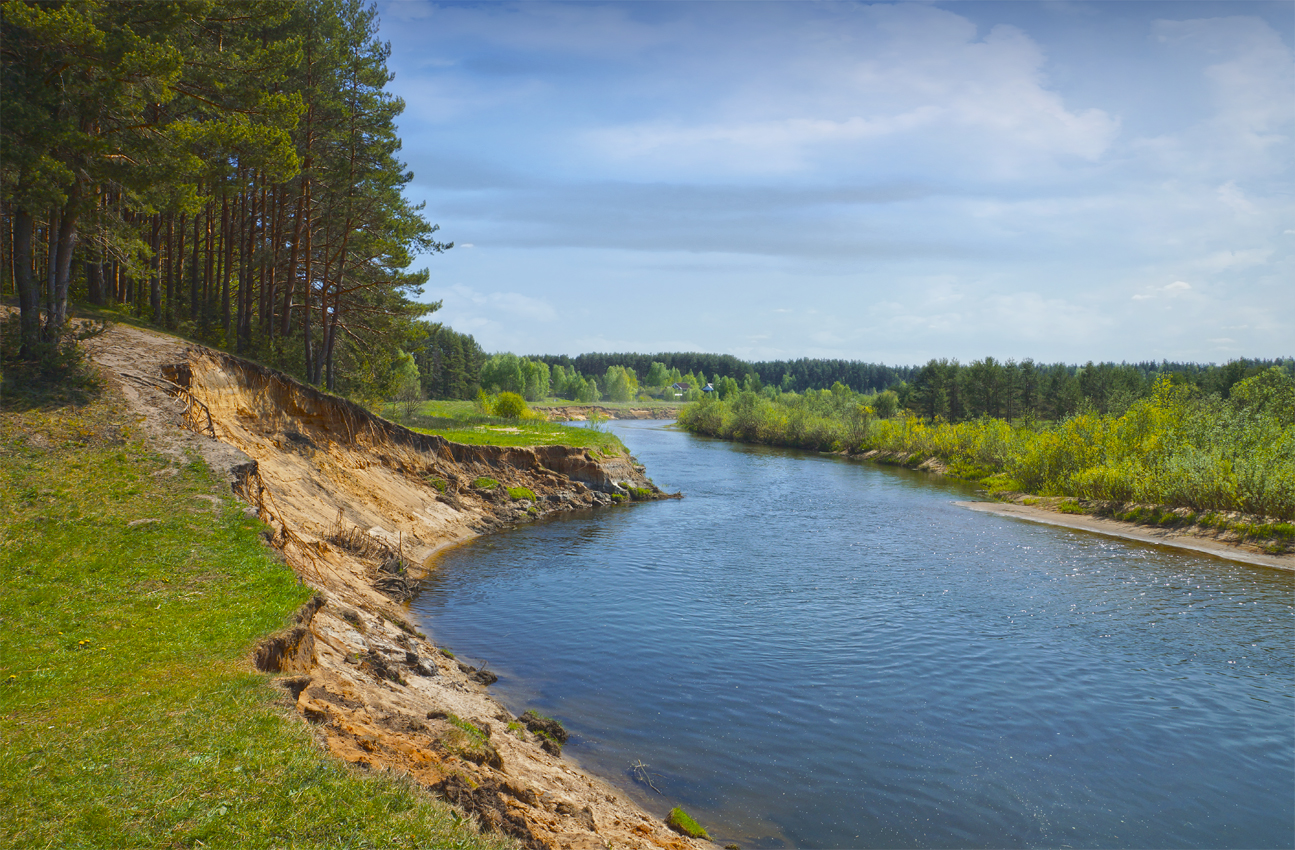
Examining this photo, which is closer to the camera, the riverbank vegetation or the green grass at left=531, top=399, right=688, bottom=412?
the riverbank vegetation

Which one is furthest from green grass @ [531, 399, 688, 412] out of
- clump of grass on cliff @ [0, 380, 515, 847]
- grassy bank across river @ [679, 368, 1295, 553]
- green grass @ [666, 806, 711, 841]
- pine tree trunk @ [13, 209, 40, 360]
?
green grass @ [666, 806, 711, 841]

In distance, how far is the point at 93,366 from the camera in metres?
20.3

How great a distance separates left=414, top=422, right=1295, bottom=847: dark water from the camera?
1259cm

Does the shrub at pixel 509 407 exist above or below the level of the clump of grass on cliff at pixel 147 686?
above

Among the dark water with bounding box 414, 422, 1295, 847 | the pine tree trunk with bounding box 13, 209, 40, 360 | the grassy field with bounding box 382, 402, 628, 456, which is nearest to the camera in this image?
the dark water with bounding box 414, 422, 1295, 847

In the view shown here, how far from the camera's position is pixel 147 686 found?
888 cm

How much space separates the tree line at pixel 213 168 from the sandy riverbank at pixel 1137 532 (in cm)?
3822

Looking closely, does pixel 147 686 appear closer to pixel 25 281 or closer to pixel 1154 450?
pixel 25 281

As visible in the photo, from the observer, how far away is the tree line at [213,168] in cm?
1831

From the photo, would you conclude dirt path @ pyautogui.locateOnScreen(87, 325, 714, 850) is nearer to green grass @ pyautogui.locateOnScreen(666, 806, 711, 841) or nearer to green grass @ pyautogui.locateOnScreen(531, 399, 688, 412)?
green grass @ pyautogui.locateOnScreen(666, 806, 711, 841)

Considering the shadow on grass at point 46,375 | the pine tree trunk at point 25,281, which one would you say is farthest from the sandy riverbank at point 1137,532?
the pine tree trunk at point 25,281

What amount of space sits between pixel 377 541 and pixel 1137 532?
127 feet

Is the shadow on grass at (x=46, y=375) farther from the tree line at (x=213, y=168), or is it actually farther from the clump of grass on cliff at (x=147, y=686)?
the clump of grass on cliff at (x=147, y=686)

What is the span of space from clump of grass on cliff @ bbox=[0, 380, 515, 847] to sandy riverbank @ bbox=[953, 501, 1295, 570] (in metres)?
39.1
